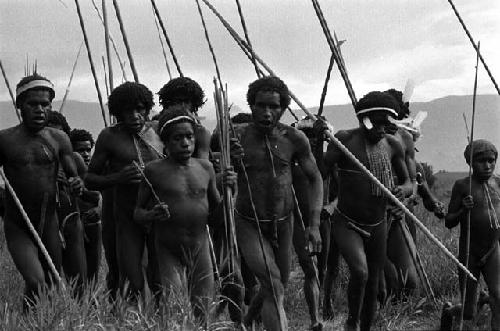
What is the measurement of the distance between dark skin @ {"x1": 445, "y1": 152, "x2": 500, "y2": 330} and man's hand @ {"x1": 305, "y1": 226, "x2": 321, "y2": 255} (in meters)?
1.25

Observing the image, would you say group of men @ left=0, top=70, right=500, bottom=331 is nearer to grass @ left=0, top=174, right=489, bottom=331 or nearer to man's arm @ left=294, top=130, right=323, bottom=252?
man's arm @ left=294, top=130, right=323, bottom=252

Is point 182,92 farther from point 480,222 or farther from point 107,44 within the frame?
point 480,222

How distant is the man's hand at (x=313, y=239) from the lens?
557cm

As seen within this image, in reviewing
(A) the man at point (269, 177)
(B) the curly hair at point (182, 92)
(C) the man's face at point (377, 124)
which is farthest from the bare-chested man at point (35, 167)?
(C) the man's face at point (377, 124)

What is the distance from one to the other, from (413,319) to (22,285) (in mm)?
3428

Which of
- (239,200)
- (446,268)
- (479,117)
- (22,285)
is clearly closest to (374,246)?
(239,200)

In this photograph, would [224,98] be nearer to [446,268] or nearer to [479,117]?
[446,268]

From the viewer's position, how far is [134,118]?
5906 millimetres

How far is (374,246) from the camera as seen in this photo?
6184mm

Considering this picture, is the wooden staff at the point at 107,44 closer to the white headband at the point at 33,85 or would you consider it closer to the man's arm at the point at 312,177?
the white headband at the point at 33,85

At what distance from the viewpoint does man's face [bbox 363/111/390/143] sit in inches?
244

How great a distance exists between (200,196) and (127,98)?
3.08 feet

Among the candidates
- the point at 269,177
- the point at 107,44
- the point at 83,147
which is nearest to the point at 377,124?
the point at 269,177

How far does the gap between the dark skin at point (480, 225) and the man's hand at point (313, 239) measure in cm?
125
